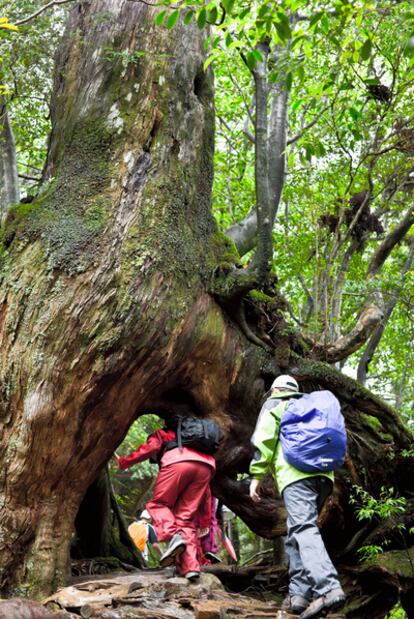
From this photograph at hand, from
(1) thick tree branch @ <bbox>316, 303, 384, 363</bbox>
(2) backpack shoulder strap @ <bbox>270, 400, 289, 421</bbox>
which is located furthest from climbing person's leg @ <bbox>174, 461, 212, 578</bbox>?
(1) thick tree branch @ <bbox>316, 303, 384, 363</bbox>

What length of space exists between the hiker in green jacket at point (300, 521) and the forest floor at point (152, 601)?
39cm

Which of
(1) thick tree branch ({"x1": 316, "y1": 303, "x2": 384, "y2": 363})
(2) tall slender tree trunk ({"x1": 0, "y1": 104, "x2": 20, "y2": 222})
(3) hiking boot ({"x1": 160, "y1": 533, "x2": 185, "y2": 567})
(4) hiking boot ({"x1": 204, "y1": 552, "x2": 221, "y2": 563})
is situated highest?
(2) tall slender tree trunk ({"x1": 0, "y1": 104, "x2": 20, "y2": 222})

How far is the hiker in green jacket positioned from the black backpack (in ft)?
4.16

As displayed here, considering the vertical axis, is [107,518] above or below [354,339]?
below

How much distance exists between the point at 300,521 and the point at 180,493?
1.97m

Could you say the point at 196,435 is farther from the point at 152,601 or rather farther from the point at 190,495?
the point at 152,601

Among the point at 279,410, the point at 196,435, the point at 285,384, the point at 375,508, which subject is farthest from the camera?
the point at 375,508

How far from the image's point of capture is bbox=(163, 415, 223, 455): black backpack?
725 cm

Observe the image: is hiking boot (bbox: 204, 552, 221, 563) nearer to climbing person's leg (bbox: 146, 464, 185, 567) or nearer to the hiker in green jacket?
climbing person's leg (bbox: 146, 464, 185, 567)

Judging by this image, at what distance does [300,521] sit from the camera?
18.0 ft

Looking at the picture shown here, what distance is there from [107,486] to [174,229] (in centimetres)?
354

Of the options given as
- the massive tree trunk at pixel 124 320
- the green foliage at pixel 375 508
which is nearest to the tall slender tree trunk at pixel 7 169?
the massive tree trunk at pixel 124 320

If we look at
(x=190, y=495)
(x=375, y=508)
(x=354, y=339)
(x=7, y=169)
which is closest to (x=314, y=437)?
(x=190, y=495)

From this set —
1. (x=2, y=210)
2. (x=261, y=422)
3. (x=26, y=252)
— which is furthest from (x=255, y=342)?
(x=2, y=210)
